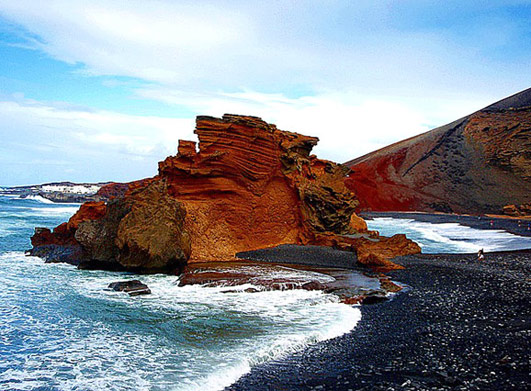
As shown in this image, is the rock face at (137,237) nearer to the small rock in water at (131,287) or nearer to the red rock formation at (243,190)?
the red rock formation at (243,190)

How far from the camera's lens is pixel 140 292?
408 inches

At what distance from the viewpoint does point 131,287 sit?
422 inches

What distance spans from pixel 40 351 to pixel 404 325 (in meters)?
6.15

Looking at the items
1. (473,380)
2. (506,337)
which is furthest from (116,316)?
(506,337)

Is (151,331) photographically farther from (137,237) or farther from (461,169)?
(461,169)

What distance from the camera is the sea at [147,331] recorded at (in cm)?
582

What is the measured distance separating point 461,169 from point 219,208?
163ft

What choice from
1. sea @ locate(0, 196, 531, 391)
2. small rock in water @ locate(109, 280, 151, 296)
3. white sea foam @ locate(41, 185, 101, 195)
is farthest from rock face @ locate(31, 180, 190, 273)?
white sea foam @ locate(41, 185, 101, 195)

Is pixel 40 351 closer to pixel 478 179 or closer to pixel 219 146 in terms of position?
pixel 219 146

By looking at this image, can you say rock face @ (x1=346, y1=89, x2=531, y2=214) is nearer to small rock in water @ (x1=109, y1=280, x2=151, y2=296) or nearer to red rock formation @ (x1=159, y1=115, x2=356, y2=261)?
red rock formation @ (x1=159, y1=115, x2=356, y2=261)

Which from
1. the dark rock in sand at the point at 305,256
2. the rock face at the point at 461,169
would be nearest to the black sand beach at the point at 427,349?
the dark rock in sand at the point at 305,256

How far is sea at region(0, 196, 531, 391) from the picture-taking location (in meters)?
5.82

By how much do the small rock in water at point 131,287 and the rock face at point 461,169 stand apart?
157ft

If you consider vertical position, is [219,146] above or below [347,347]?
above
